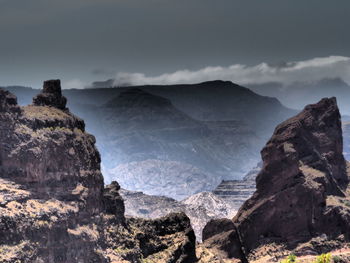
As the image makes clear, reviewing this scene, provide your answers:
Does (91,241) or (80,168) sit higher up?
(80,168)

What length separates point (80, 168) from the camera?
7746 inches

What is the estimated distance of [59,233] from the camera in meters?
179

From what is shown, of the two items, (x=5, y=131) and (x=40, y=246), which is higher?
(x=5, y=131)

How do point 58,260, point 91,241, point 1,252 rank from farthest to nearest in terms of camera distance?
point 91,241 < point 58,260 < point 1,252

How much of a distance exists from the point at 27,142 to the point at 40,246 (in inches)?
777

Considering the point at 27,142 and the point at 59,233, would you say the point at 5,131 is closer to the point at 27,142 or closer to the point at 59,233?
the point at 27,142

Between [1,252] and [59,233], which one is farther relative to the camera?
[59,233]

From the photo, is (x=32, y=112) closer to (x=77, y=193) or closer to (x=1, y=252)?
(x=77, y=193)

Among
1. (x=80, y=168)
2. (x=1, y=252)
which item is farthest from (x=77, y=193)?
(x=1, y=252)

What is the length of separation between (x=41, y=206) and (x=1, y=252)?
1696 cm

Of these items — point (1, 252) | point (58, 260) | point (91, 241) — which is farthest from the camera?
point (91, 241)

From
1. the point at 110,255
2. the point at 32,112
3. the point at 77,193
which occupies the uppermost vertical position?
the point at 32,112

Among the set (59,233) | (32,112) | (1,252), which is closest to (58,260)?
(59,233)

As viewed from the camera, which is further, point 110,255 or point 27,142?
point 110,255
